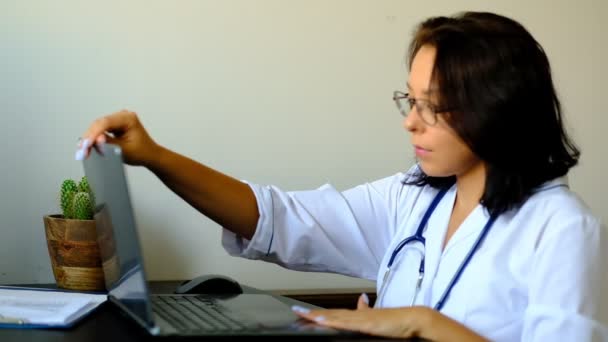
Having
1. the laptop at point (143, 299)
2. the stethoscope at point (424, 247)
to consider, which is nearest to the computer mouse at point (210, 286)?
the laptop at point (143, 299)

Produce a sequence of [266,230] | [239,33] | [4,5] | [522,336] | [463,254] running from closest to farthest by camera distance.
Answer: [522,336], [463,254], [266,230], [4,5], [239,33]

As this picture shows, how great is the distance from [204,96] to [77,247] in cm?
48

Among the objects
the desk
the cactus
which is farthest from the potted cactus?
the desk

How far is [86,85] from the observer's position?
1.67 metres

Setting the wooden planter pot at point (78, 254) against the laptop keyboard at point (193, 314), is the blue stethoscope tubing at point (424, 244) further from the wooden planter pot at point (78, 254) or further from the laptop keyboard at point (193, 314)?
the wooden planter pot at point (78, 254)

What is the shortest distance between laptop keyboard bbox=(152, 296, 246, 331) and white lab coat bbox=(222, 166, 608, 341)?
0.17 m

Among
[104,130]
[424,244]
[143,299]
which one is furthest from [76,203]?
[424,244]

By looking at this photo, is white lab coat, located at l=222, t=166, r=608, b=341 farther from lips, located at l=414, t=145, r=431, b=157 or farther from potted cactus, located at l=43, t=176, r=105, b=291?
potted cactus, located at l=43, t=176, r=105, b=291

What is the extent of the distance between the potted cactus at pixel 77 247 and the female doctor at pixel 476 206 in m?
0.24

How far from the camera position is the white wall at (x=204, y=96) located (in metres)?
1.66

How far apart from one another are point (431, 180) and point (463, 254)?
21 cm

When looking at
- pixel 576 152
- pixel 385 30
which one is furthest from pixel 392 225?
pixel 385 30

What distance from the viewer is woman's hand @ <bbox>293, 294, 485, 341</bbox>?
101 cm

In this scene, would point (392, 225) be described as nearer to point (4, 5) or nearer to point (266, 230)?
point (266, 230)
